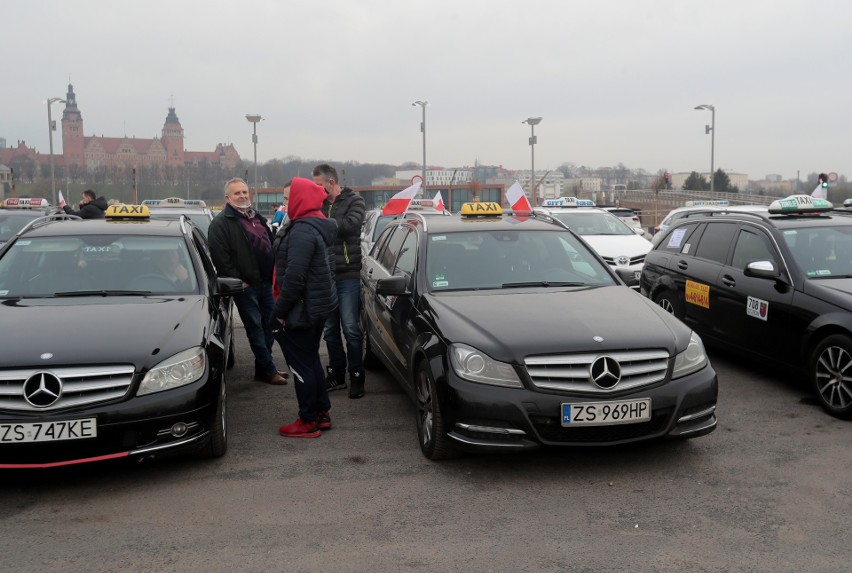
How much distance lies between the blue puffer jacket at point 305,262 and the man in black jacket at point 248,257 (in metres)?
1.43

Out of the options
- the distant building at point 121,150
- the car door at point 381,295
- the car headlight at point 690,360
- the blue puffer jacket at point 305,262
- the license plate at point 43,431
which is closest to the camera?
the license plate at point 43,431

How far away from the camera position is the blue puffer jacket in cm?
534

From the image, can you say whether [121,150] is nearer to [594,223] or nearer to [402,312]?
[594,223]

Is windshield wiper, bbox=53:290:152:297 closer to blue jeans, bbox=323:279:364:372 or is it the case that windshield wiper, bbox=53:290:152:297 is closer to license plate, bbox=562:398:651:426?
blue jeans, bbox=323:279:364:372

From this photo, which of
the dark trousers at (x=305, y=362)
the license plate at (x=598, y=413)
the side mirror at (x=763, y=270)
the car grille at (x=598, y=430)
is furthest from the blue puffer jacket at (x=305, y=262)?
the side mirror at (x=763, y=270)

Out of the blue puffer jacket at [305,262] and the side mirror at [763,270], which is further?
the side mirror at [763,270]

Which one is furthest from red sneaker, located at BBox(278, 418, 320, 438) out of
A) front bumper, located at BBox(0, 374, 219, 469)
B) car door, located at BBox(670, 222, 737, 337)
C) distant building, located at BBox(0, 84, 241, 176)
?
distant building, located at BBox(0, 84, 241, 176)

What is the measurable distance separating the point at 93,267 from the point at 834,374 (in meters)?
5.57

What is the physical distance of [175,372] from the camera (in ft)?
14.9

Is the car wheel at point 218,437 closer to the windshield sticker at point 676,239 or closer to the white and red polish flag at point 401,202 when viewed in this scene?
the white and red polish flag at point 401,202

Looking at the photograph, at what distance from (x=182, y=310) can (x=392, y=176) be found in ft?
245

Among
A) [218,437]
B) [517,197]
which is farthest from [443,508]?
[517,197]

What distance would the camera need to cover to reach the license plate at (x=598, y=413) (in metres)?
4.44

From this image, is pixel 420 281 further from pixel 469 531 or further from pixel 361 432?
pixel 469 531
